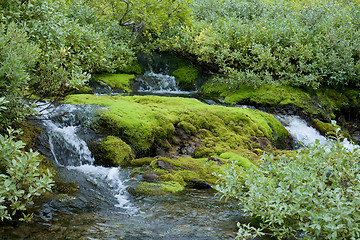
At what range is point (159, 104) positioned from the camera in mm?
12414

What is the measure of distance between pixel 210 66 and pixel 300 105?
6.80 meters

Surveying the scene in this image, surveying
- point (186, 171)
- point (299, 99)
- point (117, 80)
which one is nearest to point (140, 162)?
point (186, 171)

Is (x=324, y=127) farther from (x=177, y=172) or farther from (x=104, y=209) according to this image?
(x=104, y=209)

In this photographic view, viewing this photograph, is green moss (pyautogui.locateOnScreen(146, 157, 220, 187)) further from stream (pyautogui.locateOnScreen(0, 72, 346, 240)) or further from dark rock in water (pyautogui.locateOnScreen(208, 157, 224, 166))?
stream (pyautogui.locateOnScreen(0, 72, 346, 240))

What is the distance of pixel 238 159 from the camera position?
29.7 ft

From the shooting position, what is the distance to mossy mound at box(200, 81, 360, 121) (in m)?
15.8

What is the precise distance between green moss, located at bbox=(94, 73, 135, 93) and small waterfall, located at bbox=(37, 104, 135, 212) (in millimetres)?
7882

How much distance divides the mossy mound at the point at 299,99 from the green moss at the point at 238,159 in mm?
7055

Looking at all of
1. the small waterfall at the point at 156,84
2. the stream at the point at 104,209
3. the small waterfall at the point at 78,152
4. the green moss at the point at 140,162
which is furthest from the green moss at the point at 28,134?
the small waterfall at the point at 156,84

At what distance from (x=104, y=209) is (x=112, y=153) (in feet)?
8.08

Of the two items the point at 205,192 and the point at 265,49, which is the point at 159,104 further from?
the point at 265,49

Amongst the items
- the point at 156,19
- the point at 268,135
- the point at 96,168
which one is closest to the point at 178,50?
the point at 156,19

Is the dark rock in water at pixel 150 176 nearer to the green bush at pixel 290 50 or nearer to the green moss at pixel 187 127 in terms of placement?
the green moss at pixel 187 127

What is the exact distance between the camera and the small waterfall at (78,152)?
7516 mm
